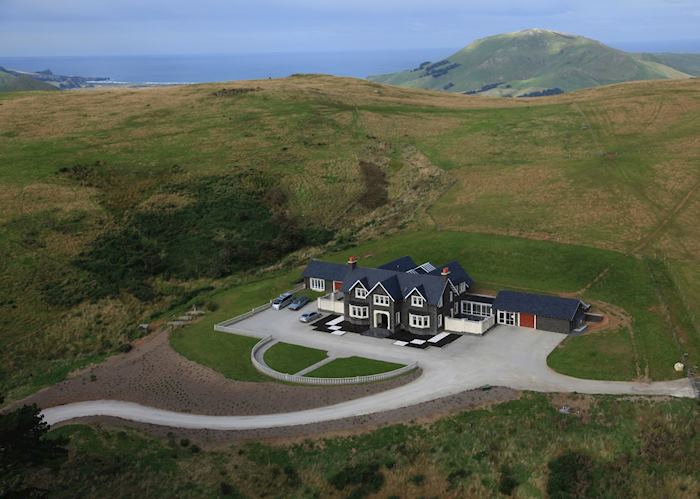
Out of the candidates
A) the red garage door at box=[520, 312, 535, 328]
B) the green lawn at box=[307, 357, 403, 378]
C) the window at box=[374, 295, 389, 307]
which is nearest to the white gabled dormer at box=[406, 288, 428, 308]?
A: the window at box=[374, 295, 389, 307]

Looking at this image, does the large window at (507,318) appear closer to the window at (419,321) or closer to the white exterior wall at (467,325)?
the white exterior wall at (467,325)

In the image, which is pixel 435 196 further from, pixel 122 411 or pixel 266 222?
Answer: pixel 122 411

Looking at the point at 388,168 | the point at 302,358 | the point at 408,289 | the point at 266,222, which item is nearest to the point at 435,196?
the point at 388,168

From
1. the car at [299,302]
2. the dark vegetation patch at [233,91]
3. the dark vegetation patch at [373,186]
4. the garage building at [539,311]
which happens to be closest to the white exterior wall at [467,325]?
the garage building at [539,311]

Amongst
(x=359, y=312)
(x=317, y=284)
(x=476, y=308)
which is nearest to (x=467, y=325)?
(x=476, y=308)

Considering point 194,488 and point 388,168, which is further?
point 388,168

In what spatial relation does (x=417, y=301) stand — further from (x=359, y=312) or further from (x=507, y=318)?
(x=507, y=318)
